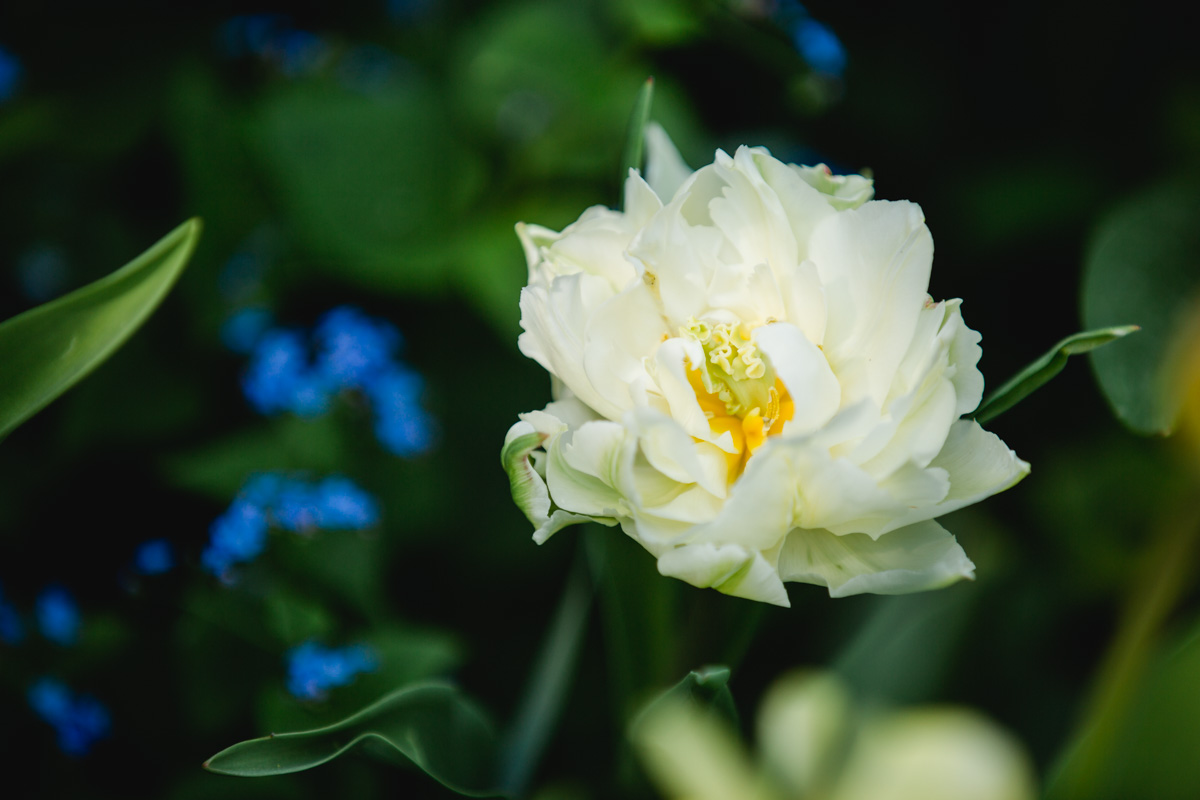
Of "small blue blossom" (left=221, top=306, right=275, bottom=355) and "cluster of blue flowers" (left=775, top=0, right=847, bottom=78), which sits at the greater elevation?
"cluster of blue flowers" (left=775, top=0, right=847, bottom=78)

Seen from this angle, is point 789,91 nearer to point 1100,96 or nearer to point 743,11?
point 743,11

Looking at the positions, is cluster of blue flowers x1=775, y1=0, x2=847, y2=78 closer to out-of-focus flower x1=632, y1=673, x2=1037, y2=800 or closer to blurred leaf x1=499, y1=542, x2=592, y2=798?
blurred leaf x1=499, y1=542, x2=592, y2=798

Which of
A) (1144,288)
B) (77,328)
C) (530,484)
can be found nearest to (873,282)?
(530,484)

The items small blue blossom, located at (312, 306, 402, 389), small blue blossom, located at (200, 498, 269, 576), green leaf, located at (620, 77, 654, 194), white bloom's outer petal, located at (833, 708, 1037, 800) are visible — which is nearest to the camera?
white bloom's outer petal, located at (833, 708, 1037, 800)

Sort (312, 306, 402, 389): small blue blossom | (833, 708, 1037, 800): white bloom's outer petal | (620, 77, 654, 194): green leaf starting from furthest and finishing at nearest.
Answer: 1. (312, 306, 402, 389): small blue blossom
2. (620, 77, 654, 194): green leaf
3. (833, 708, 1037, 800): white bloom's outer petal

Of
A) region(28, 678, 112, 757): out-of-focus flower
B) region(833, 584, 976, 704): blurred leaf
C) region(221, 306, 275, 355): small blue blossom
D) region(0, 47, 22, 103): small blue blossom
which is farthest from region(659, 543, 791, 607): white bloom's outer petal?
region(0, 47, 22, 103): small blue blossom

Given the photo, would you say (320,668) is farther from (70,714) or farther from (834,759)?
(834,759)
